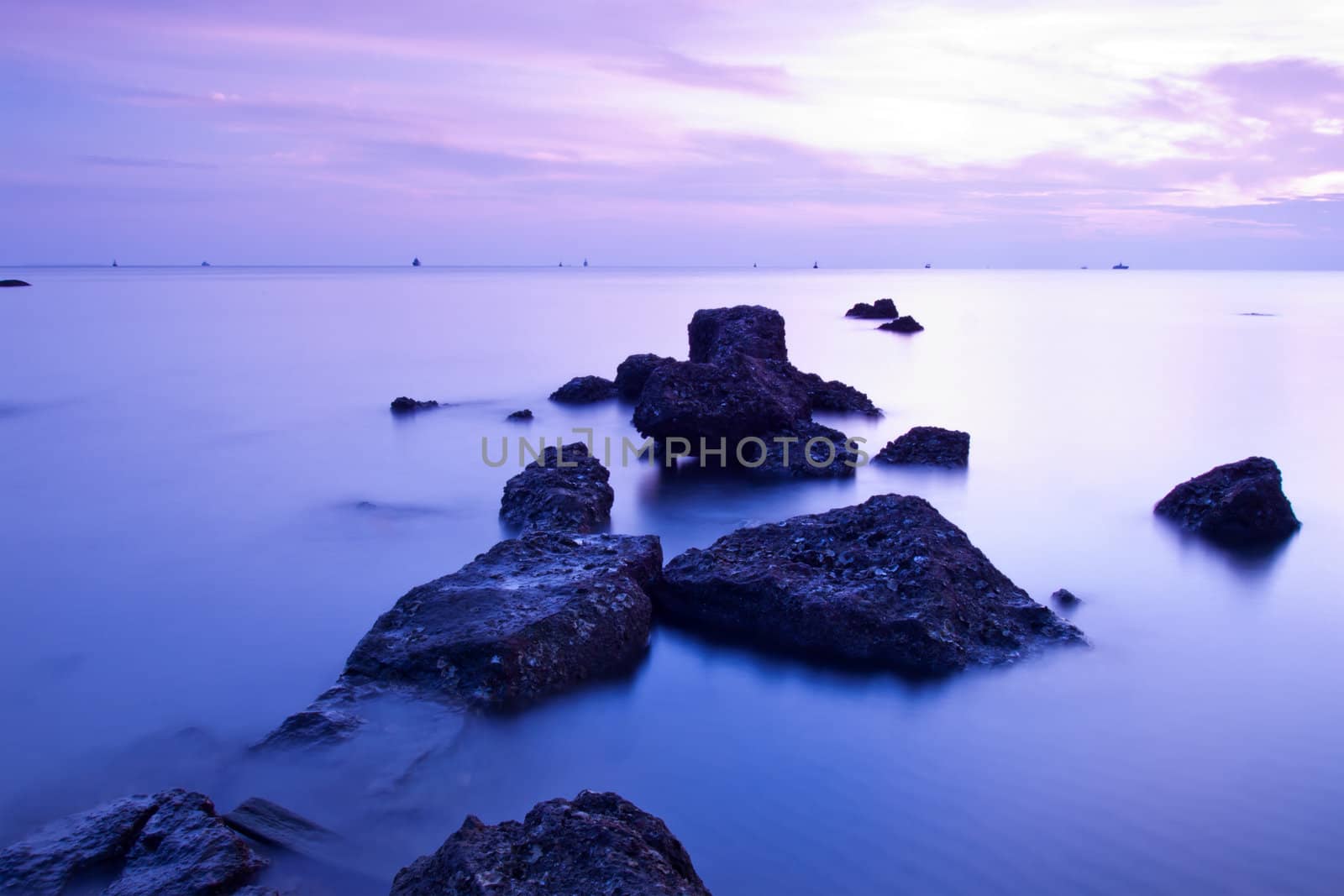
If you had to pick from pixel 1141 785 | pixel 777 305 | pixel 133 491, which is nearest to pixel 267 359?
pixel 133 491

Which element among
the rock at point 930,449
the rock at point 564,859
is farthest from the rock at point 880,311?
the rock at point 564,859

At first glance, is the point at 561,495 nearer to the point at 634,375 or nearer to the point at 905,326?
the point at 634,375

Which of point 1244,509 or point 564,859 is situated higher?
point 1244,509

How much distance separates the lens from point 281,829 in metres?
3.53

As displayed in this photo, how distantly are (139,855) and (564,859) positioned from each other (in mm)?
1665

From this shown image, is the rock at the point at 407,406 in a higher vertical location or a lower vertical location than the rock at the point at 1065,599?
higher

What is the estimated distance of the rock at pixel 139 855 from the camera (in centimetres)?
312

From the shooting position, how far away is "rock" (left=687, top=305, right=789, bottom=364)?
12.4 meters

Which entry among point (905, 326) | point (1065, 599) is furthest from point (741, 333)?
point (905, 326)

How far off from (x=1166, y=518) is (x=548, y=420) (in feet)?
27.1

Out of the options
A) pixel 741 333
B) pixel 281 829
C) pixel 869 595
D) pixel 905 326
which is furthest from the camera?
pixel 905 326

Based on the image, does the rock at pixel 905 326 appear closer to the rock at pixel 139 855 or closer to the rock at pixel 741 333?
the rock at pixel 741 333

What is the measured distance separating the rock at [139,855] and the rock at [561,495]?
3.83 m

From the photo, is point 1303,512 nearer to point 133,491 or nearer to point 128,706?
point 128,706
